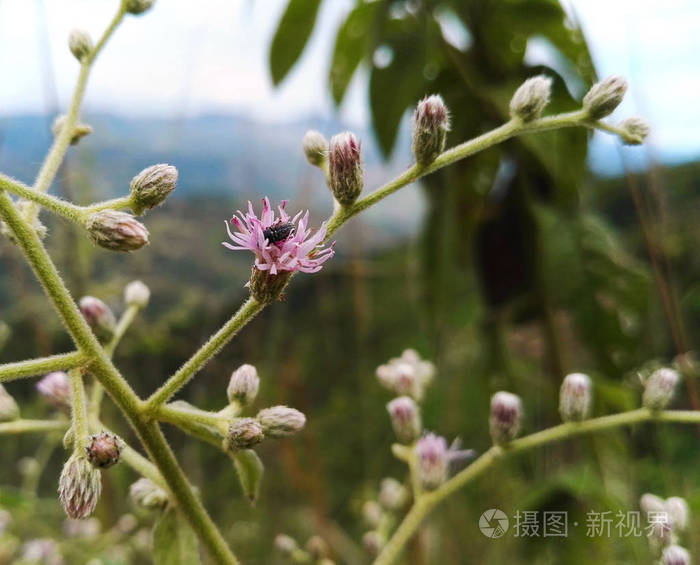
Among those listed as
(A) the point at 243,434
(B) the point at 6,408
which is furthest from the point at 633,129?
(B) the point at 6,408

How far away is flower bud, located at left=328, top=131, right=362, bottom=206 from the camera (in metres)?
0.68

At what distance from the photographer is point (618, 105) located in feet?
2.62

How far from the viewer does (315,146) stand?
811 millimetres

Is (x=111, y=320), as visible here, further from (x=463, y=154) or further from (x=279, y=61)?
(x=279, y=61)

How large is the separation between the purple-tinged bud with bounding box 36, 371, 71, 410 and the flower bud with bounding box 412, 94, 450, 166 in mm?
516

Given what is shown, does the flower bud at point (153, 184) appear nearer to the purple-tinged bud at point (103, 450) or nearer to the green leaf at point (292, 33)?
the purple-tinged bud at point (103, 450)

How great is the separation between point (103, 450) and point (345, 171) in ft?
1.12

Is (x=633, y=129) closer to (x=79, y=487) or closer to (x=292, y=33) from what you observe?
(x=79, y=487)

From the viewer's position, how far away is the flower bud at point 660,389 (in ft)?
2.98

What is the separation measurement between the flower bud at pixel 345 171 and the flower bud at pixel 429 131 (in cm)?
6

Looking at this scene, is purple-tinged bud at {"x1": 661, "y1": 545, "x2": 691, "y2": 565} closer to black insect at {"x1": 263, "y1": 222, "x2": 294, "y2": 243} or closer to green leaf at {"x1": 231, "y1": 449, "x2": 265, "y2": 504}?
green leaf at {"x1": 231, "y1": 449, "x2": 265, "y2": 504}

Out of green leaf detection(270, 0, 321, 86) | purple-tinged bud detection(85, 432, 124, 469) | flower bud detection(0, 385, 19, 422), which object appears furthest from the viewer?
green leaf detection(270, 0, 321, 86)

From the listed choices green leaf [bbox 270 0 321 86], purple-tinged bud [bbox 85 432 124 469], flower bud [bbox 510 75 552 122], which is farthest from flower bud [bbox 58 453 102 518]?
green leaf [bbox 270 0 321 86]

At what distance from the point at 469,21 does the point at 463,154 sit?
0.97 metres
